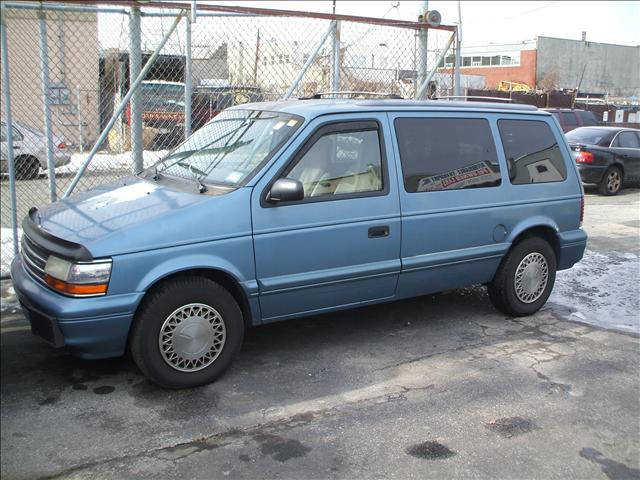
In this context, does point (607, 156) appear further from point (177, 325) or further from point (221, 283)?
point (177, 325)

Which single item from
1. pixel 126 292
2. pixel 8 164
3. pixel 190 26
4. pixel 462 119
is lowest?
pixel 126 292

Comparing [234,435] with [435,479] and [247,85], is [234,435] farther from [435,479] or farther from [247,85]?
[247,85]

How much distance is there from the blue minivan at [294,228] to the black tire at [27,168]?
Result: 253cm

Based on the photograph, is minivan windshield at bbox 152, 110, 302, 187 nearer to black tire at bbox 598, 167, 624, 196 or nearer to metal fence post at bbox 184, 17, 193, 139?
metal fence post at bbox 184, 17, 193, 139

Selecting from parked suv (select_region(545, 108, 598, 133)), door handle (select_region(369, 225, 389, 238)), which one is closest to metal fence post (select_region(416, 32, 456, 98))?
door handle (select_region(369, 225, 389, 238))

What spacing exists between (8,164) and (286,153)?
304cm

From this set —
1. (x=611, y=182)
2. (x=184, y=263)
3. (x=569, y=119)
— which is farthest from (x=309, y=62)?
(x=569, y=119)

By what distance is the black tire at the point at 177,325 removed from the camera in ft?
12.5

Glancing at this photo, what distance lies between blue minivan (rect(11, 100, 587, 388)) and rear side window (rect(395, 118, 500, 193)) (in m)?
0.01

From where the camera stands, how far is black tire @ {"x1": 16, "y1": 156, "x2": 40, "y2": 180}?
6.84 m

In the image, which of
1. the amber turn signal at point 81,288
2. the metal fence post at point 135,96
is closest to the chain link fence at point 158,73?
the metal fence post at point 135,96

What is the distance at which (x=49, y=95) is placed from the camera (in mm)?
5707

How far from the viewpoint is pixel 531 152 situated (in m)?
5.54

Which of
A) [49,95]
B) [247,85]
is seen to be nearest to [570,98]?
[247,85]
